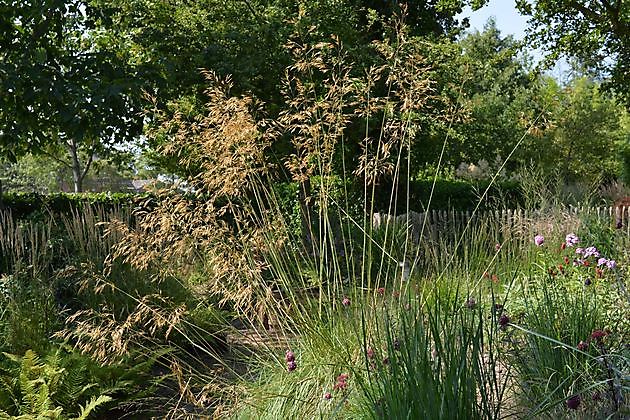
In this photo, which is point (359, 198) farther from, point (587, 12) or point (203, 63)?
point (587, 12)

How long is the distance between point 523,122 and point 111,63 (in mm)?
4892

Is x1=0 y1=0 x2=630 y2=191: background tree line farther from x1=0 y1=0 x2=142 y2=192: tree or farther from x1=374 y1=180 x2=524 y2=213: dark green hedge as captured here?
x1=374 y1=180 x2=524 y2=213: dark green hedge

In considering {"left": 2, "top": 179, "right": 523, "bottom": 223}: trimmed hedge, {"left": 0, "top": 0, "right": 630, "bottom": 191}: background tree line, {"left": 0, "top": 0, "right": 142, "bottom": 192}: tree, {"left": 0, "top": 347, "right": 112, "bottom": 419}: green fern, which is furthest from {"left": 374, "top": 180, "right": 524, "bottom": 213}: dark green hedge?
{"left": 0, "top": 347, "right": 112, "bottom": 419}: green fern

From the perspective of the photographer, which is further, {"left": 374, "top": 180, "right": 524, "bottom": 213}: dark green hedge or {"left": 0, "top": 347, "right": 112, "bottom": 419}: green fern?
{"left": 374, "top": 180, "right": 524, "bottom": 213}: dark green hedge

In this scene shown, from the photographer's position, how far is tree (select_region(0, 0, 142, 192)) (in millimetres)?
5605

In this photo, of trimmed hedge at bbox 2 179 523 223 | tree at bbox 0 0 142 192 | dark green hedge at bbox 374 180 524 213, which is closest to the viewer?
tree at bbox 0 0 142 192

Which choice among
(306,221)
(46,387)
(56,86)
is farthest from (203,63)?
(46,387)

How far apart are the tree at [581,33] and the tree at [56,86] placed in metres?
9.09

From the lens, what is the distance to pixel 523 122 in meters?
3.12

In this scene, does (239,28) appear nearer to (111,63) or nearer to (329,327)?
(111,63)

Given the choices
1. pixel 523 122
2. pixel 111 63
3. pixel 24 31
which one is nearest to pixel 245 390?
pixel 523 122

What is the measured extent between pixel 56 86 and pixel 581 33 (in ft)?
35.1

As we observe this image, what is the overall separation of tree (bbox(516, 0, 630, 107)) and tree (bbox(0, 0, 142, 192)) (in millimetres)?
9092

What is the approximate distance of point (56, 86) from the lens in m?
5.57
